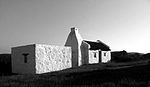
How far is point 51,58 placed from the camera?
66.6 ft

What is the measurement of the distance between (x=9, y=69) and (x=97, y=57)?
15.6 metres

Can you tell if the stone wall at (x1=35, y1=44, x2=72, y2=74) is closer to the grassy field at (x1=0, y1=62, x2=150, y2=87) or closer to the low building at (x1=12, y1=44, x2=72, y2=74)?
the low building at (x1=12, y1=44, x2=72, y2=74)

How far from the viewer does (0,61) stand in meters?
Answer: 25.3

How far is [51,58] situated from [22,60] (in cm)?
359

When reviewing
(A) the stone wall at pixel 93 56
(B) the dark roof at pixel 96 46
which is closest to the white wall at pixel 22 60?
(A) the stone wall at pixel 93 56

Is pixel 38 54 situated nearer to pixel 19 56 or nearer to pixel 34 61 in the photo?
pixel 34 61

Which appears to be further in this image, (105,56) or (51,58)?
(105,56)

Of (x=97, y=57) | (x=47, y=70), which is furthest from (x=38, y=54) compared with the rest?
(x=97, y=57)

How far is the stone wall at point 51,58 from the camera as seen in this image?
18.8m

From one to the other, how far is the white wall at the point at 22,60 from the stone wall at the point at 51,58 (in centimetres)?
57

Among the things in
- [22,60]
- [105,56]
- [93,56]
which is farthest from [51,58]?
[105,56]

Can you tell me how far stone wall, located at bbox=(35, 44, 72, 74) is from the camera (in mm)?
18844

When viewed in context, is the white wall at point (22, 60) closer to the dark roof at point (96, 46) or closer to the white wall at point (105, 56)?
the dark roof at point (96, 46)

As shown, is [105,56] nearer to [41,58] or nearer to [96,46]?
[96,46]
